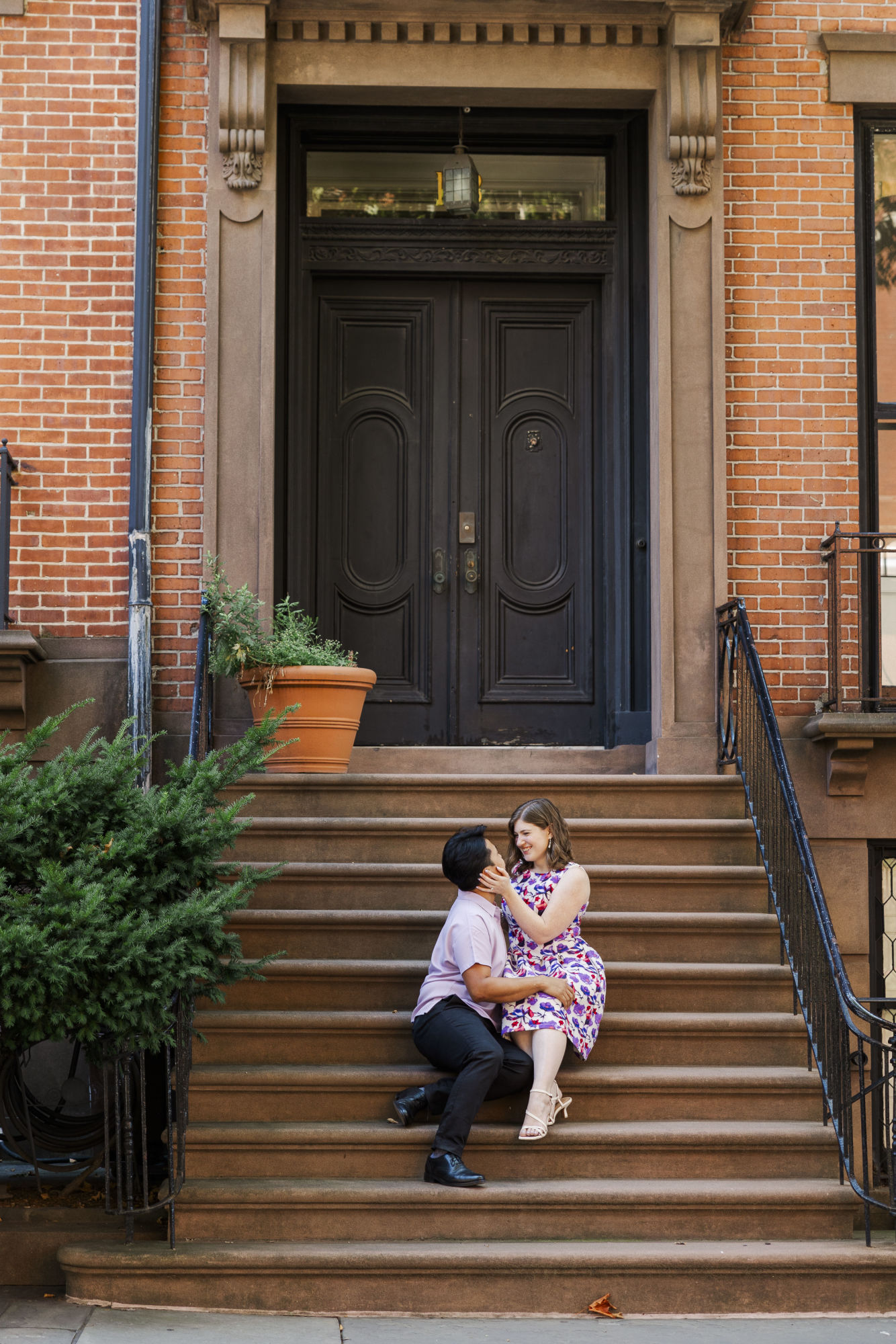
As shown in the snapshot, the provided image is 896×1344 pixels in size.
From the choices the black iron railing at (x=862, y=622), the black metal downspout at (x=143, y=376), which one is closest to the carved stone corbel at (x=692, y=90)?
the black iron railing at (x=862, y=622)

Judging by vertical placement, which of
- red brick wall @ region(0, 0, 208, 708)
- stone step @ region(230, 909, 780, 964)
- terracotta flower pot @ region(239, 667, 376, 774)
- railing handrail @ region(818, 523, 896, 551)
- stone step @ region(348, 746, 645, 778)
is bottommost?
stone step @ region(230, 909, 780, 964)

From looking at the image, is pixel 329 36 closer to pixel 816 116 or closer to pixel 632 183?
pixel 632 183

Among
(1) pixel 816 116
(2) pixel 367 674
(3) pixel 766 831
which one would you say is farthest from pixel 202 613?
(1) pixel 816 116

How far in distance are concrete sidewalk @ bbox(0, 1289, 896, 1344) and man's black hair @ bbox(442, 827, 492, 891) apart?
1.53 meters

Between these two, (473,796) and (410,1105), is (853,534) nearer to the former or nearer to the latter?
(473,796)

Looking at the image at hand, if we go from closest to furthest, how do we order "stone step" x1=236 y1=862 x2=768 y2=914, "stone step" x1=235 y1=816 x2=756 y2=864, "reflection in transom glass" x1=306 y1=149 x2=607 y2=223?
1. "stone step" x1=236 y1=862 x2=768 y2=914
2. "stone step" x1=235 y1=816 x2=756 y2=864
3. "reflection in transom glass" x1=306 y1=149 x2=607 y2=223

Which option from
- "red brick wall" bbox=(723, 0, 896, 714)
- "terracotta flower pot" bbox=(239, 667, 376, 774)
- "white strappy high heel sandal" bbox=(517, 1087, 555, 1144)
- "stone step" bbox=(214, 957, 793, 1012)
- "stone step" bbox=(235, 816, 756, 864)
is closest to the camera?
"white strappy high heel sandal" bbox=(517, 1087, 555, 1144)

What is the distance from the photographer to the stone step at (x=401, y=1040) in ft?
19.0

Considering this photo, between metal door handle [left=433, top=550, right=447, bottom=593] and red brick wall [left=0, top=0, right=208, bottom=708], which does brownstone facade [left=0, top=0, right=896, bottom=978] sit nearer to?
red brick wall [left=0, top=0, right=208, bottom=708]

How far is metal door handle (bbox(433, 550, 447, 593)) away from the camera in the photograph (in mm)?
8383

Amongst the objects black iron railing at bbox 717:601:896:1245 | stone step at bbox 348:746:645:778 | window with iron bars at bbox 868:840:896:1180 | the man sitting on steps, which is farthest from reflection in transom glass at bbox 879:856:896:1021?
the man sitting on steps

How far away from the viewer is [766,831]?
260 inches

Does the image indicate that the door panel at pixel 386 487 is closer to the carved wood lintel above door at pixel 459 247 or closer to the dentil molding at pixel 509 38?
the carved wood lintel above door at pixel 459 247

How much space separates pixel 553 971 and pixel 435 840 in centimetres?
120
